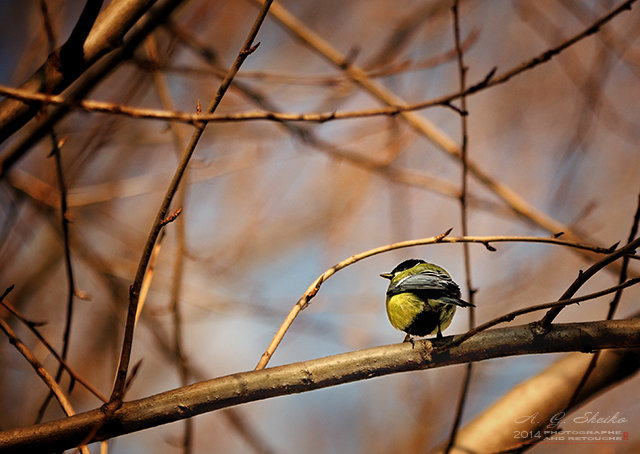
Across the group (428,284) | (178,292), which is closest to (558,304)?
(428,284)

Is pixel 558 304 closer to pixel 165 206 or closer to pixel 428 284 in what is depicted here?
pixel 428 284

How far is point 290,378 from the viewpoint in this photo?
3.13 ft

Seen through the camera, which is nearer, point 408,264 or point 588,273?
point 588,273

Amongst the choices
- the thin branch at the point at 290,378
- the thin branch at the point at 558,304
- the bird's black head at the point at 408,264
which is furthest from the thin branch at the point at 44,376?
the bird's black head at the point at 408,264

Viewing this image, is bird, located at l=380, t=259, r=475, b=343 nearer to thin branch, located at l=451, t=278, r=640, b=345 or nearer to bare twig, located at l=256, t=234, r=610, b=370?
bare twig, located at l=256, t=234, r=610, b=370

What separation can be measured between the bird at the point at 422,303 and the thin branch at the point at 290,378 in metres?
0.25

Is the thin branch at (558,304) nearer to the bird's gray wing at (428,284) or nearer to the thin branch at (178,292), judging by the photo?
the bird's gray wing at (428,284)

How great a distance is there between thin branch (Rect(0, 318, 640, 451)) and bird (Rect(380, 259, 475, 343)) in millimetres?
249

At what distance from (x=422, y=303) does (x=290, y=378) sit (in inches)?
19.4

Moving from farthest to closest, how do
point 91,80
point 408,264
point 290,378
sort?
point 408,264 < point 290,378 < point 91,80

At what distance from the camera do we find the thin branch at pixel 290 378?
94 centimetres

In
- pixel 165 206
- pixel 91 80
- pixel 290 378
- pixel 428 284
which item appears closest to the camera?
pixel 91 80

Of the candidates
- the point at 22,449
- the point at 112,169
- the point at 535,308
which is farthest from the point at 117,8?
the point at 112,169

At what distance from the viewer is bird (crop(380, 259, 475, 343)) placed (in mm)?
1271
